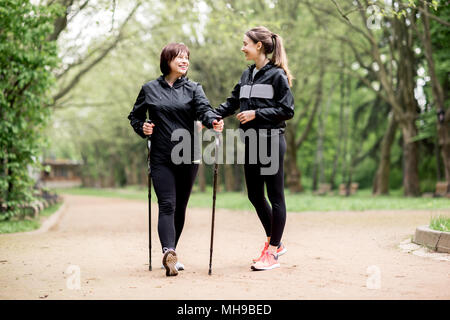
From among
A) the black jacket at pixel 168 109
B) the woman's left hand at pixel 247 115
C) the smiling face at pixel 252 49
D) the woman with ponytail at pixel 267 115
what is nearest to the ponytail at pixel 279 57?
the woman with ponytail at pixel 267 115

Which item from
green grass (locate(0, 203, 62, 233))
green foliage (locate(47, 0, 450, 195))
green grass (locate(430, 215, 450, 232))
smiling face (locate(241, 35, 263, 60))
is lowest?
green grass (locate(0, 203, 62, 233))

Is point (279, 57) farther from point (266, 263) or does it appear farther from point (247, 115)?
point (266, 263)

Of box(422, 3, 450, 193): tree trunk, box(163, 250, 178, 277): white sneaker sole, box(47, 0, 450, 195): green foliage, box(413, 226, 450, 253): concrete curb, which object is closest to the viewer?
box(163, 250, 178, 277): white sneaker sole

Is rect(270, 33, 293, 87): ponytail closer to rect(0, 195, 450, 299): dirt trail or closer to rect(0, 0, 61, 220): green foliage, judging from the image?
rect(0, 195, 450, 299): dirt trail

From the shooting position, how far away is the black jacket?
4.98 m

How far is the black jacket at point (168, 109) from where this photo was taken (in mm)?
4980

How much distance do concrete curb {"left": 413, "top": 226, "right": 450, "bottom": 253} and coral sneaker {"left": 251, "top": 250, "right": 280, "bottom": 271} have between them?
2.00 metres

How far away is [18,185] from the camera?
10.1 metres

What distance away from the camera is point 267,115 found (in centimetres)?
490

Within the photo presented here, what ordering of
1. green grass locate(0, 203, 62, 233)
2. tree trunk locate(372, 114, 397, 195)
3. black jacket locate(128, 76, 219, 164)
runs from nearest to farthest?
black jacket locate(128, 76, 219, 164), green grass locate(0, 203, 62, 233), tree trunk locate(372, 114, 397, 195)

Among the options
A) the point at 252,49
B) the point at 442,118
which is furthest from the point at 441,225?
the point at 442,118

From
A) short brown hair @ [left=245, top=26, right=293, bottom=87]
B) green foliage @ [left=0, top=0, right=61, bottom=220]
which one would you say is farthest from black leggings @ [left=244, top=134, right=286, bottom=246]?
green foliage @ [left=0, top=0, right=61, bottom=220]
